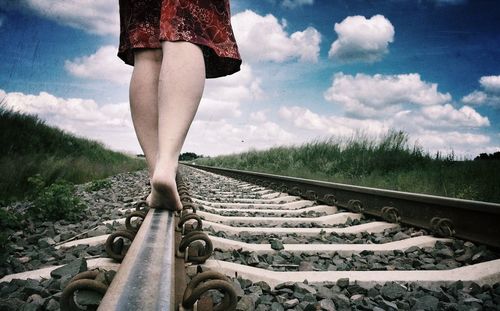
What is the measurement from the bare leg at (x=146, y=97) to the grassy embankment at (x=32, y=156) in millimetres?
1851

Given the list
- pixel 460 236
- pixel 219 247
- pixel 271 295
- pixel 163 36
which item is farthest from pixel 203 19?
pixel 460 236

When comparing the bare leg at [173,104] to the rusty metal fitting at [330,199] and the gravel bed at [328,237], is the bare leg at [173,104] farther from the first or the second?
the rusty metal fitting at [330,199]

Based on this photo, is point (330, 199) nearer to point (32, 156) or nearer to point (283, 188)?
point (283, 188)

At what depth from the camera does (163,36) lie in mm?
1791

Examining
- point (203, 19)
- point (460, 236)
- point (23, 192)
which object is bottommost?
point (23, 192)

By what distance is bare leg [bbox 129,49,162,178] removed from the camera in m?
2.10

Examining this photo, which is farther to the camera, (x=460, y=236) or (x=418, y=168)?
(x=418, y=168)

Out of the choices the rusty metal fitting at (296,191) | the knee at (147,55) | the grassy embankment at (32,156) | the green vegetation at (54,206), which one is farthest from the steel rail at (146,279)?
the rusty metal fitting at (296,191)

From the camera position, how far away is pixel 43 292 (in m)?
1.28

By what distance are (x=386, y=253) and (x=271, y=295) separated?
92cm

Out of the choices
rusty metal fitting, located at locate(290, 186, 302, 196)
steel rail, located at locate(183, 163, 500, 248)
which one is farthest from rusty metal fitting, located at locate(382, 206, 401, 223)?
rusty metal fitting, located at locate(290, 186, 302, 196)

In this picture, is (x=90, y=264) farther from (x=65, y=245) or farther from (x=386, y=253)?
(x=386, y=253)

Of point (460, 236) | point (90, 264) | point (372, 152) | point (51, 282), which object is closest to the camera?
point (51, 282)

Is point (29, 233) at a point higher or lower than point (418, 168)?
lower
